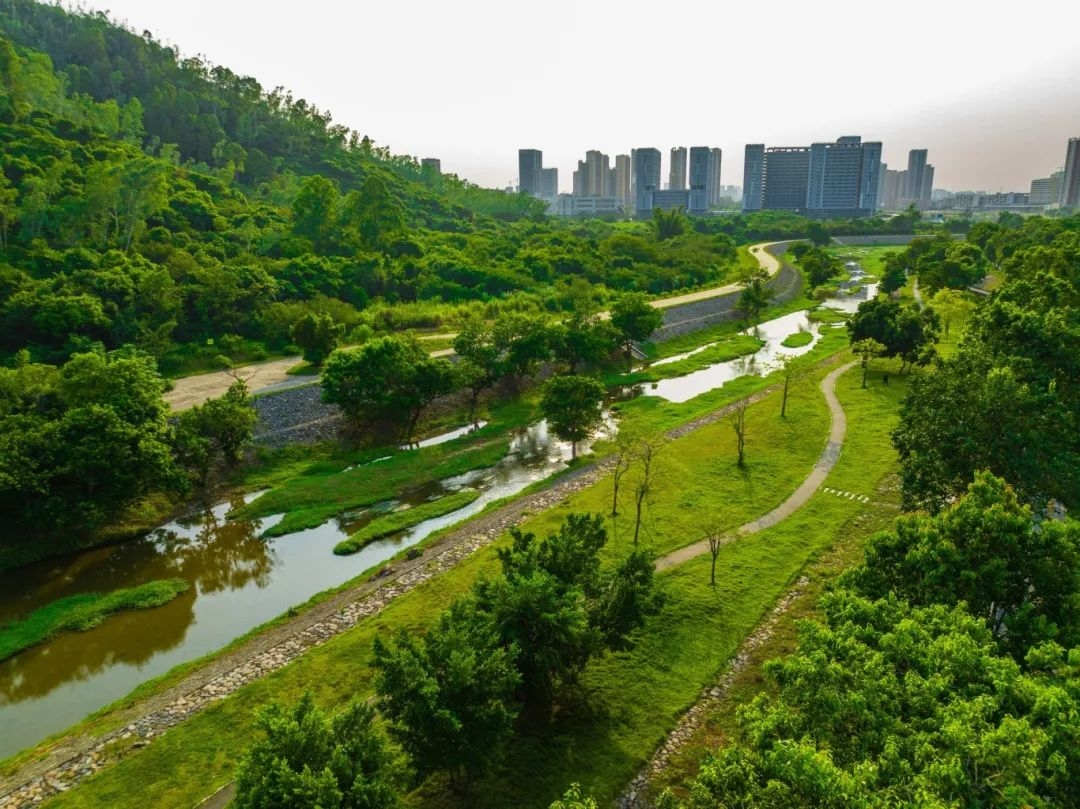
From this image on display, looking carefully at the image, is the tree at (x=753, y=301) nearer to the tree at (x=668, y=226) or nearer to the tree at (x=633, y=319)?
the tree at (x=633, y=319)

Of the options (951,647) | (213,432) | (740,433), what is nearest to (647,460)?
(740,433)

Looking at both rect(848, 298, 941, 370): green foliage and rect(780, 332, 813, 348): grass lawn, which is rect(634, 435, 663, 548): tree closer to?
rect(848, 298, 941, 370): green foliage

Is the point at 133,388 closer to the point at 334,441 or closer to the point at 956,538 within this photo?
the point at 334,441

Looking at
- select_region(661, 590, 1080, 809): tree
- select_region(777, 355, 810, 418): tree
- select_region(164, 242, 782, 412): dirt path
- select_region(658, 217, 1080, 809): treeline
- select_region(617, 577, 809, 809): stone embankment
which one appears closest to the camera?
select_region(661, 590, 1080, 809): tree

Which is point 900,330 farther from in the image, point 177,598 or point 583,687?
point 177,598

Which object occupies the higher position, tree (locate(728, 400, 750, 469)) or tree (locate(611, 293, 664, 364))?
tree (locate(611, 293, 664, 364))

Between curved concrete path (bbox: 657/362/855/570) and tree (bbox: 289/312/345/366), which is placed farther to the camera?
tree (bbox: 289/312/345/366)

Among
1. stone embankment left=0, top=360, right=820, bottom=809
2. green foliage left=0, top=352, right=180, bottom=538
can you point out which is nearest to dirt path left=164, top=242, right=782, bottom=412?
green foliage left=0, top=352, right=180, bottom=538
